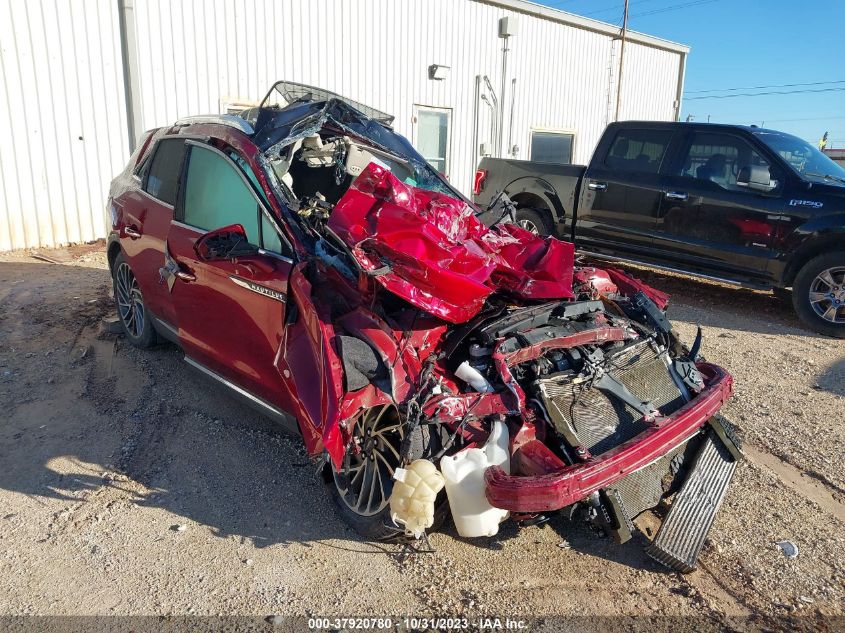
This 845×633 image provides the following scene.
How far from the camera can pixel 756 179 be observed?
6.27m

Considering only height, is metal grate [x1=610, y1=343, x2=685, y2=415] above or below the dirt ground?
above

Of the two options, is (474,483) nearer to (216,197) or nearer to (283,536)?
(283,536)

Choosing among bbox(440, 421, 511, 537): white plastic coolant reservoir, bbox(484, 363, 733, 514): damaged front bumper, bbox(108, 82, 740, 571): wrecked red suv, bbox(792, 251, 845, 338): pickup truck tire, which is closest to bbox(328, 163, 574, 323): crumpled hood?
bbox(108, 82, 740, 571): wrecked red suv

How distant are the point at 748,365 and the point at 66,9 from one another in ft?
31.5

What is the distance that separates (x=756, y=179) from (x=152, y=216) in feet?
18.6

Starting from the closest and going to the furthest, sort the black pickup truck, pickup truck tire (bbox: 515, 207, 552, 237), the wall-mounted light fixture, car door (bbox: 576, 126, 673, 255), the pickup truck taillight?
the black pickup truck
car door (bbox: 576, 126, 673, 255)
pickup truck tire (bbox: 515, 207, 552, 237)
the pickup truck taillight
the wall-mounted light fixture

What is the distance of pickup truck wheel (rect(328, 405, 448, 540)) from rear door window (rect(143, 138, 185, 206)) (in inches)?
92.7

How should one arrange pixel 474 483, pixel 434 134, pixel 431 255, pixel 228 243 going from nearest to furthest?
1. pixel 474 483
2. pixel 431 255
3. pixel 228 243
4. pixel 434 134

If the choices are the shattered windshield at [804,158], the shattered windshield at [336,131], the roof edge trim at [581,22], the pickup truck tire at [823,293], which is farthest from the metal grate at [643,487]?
the roof edge trim at [581,22]

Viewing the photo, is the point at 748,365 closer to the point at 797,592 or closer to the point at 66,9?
the point at 797,592

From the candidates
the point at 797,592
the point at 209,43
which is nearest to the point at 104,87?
the point at 209,43

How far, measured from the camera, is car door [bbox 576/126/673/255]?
7242 millimetres

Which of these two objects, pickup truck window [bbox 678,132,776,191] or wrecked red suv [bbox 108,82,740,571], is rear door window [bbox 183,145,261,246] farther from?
pickup truck window [bbox 678,132,776,191]

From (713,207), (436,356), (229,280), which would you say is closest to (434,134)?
(713,207)
